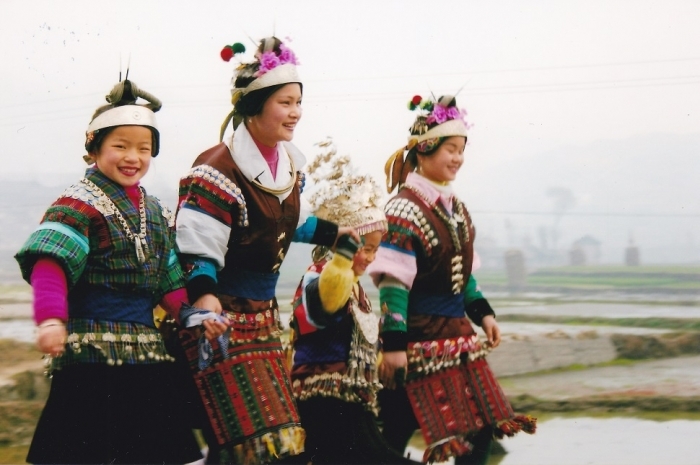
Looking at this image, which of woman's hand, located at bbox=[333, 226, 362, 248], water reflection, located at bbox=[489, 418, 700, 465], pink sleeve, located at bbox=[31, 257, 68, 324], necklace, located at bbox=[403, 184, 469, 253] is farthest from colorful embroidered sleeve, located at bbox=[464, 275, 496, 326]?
pink sleeve, located at bbox=[31, 257, 68, 324]

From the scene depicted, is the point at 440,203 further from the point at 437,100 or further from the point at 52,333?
the point at 52,333

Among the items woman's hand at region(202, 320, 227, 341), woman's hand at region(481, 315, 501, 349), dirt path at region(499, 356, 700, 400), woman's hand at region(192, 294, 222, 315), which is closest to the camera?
woman's hand at region(202, 320, 227, 341)

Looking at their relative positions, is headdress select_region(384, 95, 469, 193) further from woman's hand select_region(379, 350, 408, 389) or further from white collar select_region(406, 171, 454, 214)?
woman's hand select_region(379, 350, 408, 389)

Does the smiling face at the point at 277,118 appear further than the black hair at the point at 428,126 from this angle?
No

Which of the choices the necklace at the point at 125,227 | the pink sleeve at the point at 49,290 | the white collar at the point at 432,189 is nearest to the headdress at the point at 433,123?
the white collar at the point at 432,189

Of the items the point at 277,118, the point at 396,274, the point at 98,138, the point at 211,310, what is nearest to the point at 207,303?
the point at 211,310

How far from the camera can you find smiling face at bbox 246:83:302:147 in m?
3.43

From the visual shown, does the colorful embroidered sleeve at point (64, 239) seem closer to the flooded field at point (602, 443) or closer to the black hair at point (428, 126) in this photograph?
the black hair at point (428, 126)

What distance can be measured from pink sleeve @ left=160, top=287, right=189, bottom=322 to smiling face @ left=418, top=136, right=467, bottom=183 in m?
1.49

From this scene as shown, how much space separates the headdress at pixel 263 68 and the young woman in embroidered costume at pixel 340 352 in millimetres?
581

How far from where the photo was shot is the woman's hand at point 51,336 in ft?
8.98

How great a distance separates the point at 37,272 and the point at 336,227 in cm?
118

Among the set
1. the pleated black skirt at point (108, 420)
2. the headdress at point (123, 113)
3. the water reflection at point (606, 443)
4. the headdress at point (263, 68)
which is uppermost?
the headdress at point (263, 68)

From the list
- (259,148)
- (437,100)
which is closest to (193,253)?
(259,148)
